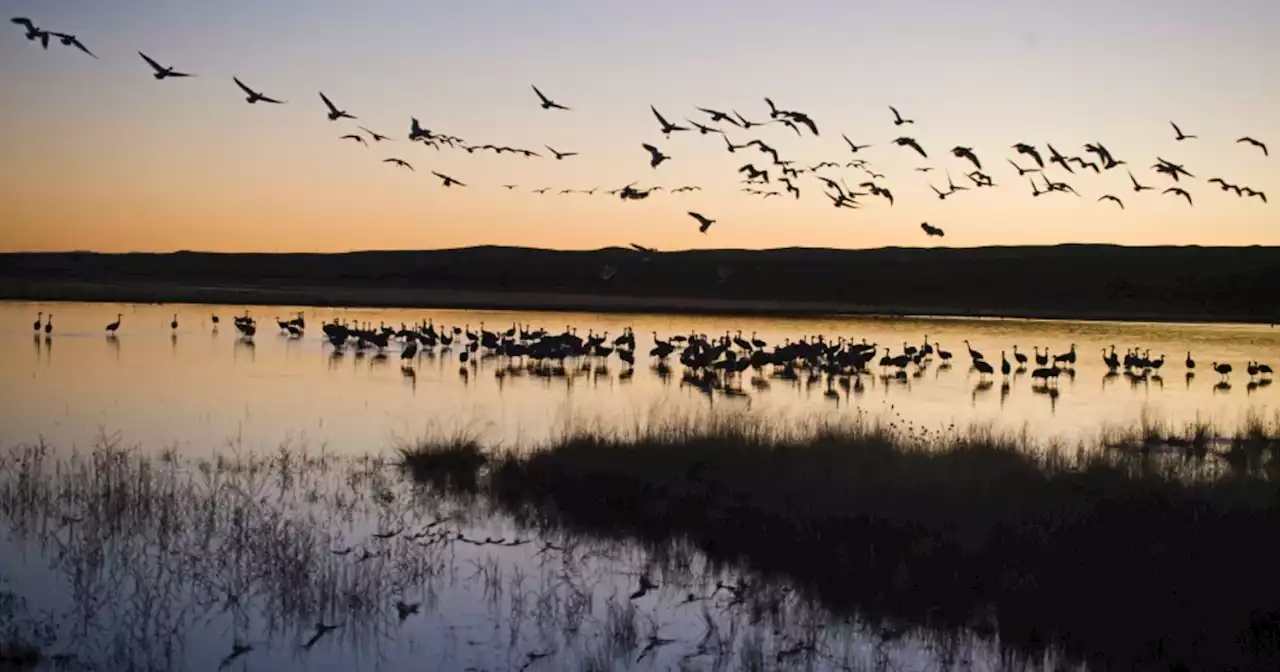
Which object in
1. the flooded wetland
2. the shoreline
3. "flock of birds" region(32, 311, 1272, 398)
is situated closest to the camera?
the flooded wetland

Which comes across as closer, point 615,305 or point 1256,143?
point 1256,143

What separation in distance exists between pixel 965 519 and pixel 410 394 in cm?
1566

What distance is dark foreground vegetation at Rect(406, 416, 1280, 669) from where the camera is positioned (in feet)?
35.1

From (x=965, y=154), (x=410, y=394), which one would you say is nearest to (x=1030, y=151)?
(x=965, y=154)

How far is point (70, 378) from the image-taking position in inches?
1105

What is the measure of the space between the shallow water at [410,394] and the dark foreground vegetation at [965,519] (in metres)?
3.00

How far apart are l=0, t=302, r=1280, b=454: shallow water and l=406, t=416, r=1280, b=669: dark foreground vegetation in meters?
3.00

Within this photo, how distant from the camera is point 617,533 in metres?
14.2

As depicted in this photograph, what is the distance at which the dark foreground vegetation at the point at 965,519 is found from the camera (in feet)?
35.1

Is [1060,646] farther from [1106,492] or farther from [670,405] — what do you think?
[670,405]

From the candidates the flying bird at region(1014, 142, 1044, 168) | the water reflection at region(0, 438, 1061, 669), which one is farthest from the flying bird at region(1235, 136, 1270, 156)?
the water reflection at region(0, 438, 1061, 669)

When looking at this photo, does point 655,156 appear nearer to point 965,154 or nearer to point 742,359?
point 965,154

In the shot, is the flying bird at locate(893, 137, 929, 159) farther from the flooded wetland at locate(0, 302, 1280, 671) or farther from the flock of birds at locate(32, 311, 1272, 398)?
the flock of birds at locate(32, 311, 1272, 398)

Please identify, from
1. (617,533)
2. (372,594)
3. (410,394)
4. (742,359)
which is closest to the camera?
(372,594)
